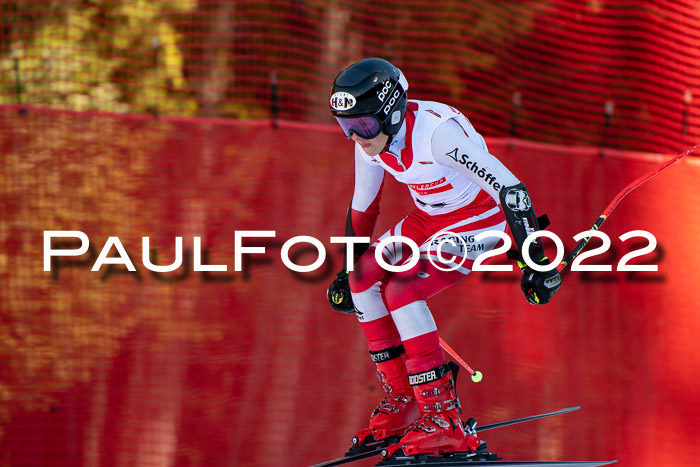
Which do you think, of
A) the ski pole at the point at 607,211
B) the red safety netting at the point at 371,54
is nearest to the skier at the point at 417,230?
the ski pole at the point at 607,211

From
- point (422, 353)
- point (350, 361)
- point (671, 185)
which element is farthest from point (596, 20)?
point (422, 353)

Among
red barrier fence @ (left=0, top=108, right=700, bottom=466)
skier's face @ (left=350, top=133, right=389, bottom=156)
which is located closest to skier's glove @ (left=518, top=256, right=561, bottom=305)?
skier's face @ (left=350, top=133, right=389, bottom=156)

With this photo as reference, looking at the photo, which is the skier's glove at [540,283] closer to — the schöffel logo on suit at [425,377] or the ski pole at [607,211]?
the ski pole at [607,211]

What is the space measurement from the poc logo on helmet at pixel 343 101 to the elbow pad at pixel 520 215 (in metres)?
0.78

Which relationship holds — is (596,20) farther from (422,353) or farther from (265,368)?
(422,353)

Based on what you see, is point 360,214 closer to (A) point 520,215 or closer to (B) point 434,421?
(A) point 520,215

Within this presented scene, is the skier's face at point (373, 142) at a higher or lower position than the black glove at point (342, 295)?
higher

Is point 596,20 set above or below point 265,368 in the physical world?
above

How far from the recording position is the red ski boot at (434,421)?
13.9 feet

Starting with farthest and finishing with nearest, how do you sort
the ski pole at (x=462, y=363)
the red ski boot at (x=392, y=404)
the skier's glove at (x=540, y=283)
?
the red ski boot at (x=392, y=404) < the ski pole at (x=462, y=363) < the skier's glove at (x=540, y=283)

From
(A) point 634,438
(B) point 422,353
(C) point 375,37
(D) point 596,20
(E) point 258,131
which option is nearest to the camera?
(B) point 422,353

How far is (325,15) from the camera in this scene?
9578mm

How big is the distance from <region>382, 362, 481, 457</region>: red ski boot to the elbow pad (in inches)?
28.9

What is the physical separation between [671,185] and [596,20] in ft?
9.94
